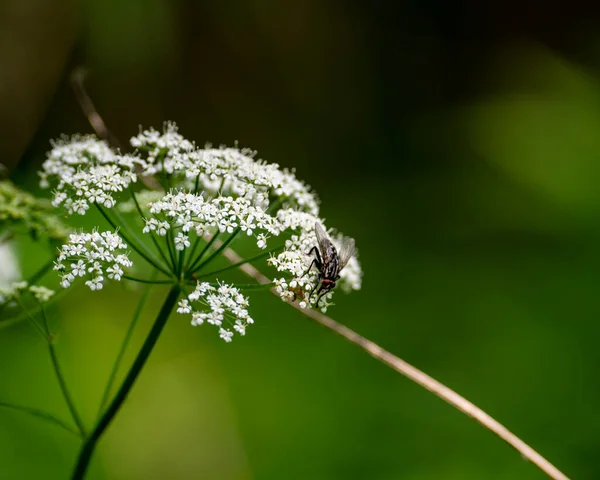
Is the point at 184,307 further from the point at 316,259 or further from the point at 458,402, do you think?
the point at 458,402

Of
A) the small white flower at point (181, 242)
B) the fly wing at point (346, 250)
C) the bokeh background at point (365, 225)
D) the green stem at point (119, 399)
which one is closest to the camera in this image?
the green stem at point (119, 399)

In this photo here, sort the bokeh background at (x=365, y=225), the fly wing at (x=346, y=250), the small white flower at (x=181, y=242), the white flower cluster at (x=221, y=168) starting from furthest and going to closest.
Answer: the bokeh background at (x=365, y=225) < the fly wing at (x=346, y=250) < the white flower cluster at (x=221, y=168) < the small white flower at (x=181, y=242)

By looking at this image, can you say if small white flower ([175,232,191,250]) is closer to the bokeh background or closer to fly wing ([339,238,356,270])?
fly wing ([339,238,356,270])

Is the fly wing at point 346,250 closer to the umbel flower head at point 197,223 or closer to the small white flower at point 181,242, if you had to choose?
the umbel flower head at point 197,223

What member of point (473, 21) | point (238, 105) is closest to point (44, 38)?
point (238, 105)

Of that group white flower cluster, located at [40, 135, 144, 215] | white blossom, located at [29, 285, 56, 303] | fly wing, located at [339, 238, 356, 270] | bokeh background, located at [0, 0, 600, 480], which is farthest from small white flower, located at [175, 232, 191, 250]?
bokeh background, located at [0, 0, 600, 480]

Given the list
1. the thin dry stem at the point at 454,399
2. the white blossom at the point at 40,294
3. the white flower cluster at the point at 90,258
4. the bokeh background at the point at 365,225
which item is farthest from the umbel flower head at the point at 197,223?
the bokeh background at the point at 365,225
